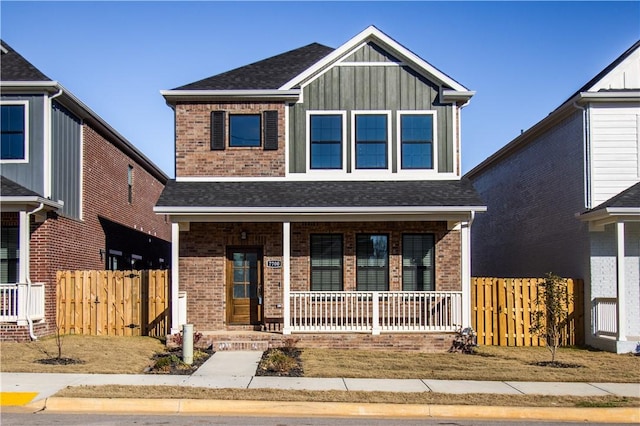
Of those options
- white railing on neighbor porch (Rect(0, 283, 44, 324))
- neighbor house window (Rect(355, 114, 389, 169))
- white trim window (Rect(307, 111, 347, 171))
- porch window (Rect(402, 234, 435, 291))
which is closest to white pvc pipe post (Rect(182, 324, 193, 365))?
white railing on neighbor porch (Rect(0, 283, 44, 324))

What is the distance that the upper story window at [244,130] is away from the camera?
1888 centimetres

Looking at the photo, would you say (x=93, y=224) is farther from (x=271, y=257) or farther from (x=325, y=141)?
(x=325, y=141)

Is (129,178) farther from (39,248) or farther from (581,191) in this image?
(581,191)

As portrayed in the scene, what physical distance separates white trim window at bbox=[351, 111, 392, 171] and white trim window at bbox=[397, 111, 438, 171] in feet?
1.11

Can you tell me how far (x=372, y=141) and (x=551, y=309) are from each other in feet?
20.4

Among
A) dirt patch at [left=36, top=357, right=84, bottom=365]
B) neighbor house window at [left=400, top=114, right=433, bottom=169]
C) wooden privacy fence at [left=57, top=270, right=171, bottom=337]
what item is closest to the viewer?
dirt patch at [left=36, top=357, right=84, bottom=365]

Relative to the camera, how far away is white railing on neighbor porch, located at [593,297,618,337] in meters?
17.6

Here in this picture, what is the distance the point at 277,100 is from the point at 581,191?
8.16 m

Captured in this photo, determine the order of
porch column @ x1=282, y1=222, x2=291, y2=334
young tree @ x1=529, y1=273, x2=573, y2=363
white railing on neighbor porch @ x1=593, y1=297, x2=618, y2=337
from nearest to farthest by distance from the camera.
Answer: young tree @ x1=529, y1=273, x2=573, y2=363, porch column @ x1=282, y1=222, x2=291, y2=334, white railing on neighbor porch @ x1=593, y1=297, x2=618, y2=337

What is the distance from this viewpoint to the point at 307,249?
739 inches

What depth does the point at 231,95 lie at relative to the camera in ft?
61.5

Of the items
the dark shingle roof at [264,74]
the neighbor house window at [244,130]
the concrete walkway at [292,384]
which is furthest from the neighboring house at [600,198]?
the neighbor house window at [244,130]

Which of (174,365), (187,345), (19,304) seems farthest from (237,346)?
(19,304)

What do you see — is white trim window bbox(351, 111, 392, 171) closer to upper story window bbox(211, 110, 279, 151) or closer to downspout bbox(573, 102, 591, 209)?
upper story window bbox(211, 110, 279, 151)
